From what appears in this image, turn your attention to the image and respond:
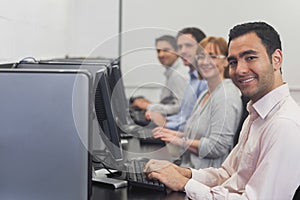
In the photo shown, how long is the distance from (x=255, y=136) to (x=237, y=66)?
0.21 m

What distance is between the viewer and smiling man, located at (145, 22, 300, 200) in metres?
1.16

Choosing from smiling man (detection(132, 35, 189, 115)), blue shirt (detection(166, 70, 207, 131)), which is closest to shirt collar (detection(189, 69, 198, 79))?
blue shirt (detection(166, 70, 207, 131))

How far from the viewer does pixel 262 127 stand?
1.26 meters

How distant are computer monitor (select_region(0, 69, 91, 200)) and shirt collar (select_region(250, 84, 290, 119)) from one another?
50cm

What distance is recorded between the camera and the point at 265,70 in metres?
1.24

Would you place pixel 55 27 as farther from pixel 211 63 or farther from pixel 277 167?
pixel 277 167

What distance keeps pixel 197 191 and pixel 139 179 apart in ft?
0.84

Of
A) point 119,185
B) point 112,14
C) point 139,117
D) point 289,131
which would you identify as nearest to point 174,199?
point 119,185

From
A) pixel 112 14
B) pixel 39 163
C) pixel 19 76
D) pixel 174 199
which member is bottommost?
pixel 174 199

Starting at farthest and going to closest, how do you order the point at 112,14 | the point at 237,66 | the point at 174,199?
the point at 112,14 → the point at 174,199 → the point at 237,66

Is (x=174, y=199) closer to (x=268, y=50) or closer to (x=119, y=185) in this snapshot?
(x=119, y=185)

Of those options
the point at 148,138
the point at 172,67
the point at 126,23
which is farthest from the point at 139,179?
the point at 126,23

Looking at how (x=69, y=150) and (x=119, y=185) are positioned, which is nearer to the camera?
(x=69, y=150)

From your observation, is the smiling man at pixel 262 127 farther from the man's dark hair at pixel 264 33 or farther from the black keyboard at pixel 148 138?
the black keyboard at pixel 148 138
